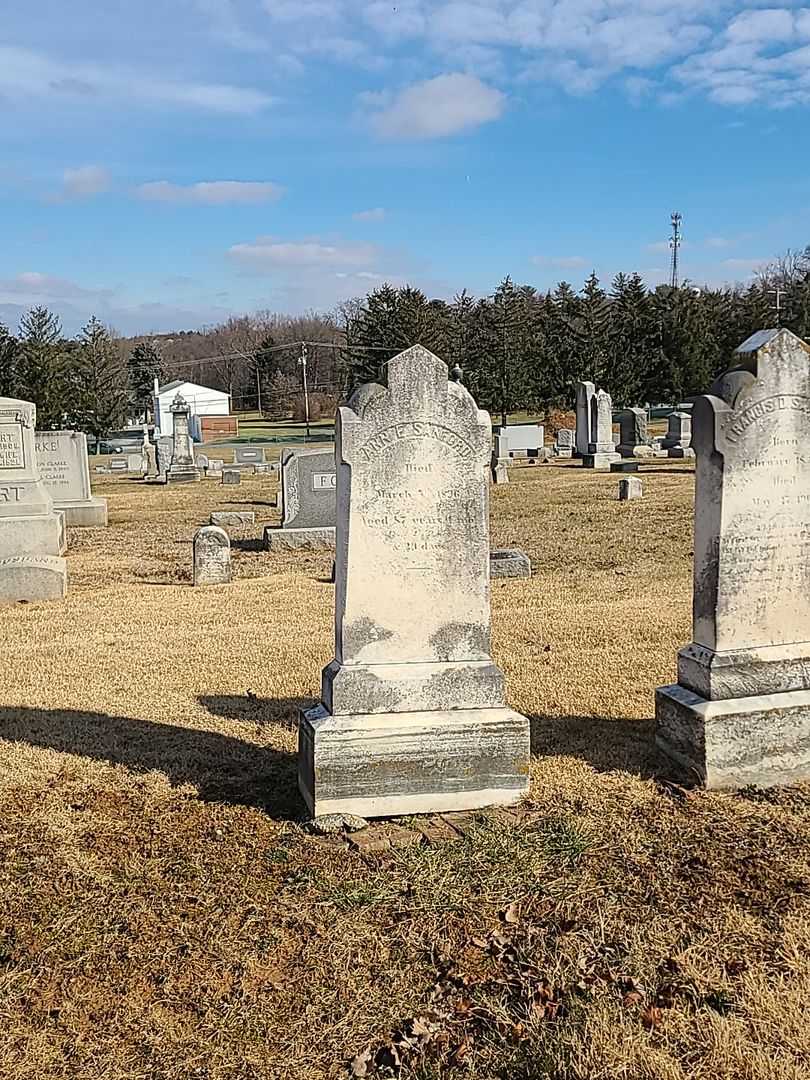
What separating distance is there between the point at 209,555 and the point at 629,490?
10.6 m

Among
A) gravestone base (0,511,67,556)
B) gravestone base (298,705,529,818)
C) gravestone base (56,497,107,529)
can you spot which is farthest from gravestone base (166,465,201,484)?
gravestone base (298,705,529,818)

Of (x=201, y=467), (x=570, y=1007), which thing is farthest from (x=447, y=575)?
(x=201, y=467)

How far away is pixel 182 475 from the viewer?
89.3 ft

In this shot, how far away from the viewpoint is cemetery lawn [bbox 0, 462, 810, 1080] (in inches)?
117

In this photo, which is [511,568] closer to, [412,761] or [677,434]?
[412,761]

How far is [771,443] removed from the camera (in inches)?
197

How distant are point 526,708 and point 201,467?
950 inches

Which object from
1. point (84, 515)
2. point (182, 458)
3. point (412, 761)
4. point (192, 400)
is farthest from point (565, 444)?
point (192, 400)

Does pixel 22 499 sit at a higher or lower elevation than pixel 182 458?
lower

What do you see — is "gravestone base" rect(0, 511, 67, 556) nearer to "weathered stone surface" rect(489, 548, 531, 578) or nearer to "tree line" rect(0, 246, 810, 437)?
"weathered stone surface" rect(489, 548, 531, 578)

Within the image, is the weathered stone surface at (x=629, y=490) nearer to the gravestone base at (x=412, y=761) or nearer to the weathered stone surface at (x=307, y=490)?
the weathered stone surface at (x=307, y=490)

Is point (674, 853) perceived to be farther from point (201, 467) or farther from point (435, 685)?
point (201, 467)

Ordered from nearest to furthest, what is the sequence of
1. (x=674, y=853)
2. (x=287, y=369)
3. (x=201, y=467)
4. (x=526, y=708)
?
(x=674, y=853) → (x=526, y=708) → (x=201, y=467) → (x=287, y=369)

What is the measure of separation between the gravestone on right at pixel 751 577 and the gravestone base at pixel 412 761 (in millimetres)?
1051
